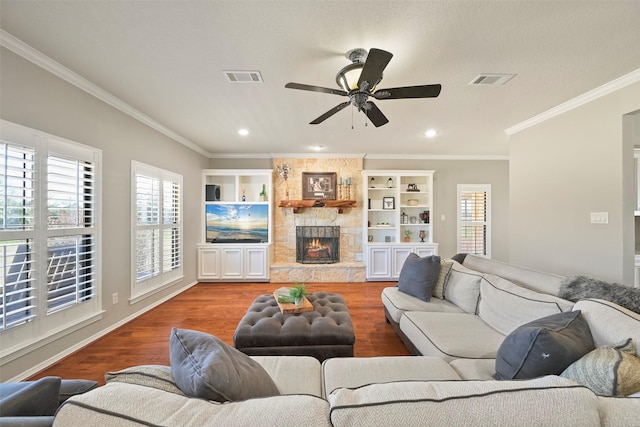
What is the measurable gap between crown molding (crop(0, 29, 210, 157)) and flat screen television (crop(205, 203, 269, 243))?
6.48ft

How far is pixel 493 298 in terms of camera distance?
2.05 metres

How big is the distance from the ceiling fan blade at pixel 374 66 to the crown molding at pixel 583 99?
98.3 inches

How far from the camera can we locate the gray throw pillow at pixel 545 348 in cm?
113

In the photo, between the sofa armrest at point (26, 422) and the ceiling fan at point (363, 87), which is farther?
the ceiling fan at point (363, 87)

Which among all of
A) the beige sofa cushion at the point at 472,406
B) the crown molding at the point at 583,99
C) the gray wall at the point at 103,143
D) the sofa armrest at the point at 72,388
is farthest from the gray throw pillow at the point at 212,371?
the crown molding at the point at 583,99

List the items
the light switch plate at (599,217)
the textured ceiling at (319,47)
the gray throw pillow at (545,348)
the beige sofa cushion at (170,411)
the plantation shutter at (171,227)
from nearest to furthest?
the beige sofa cushion at (170,411) < the gray throw pillow at (545,348) < the textured ceiling at (319,47) < the light switch plate at (599,217) < the plantation shutter at (171,227)

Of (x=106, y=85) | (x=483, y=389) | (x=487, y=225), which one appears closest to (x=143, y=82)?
(x=106, y=85)

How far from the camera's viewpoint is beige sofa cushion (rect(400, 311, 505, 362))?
5.45 ft

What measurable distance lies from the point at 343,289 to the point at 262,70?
365 centimetres

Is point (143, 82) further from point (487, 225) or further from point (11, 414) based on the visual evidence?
point (487, 225)

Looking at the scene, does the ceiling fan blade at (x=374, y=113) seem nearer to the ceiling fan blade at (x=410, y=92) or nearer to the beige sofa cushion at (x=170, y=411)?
the ceiling fan blade at (x=410, y=92)

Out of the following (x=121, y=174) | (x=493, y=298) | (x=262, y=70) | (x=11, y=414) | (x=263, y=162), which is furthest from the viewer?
(x=263, y=162)

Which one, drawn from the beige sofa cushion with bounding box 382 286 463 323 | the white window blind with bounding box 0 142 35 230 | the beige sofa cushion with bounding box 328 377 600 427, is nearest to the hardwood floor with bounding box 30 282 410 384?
the beige sofa cushion with bounding box 382 286 463 323

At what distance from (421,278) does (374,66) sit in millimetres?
2087
